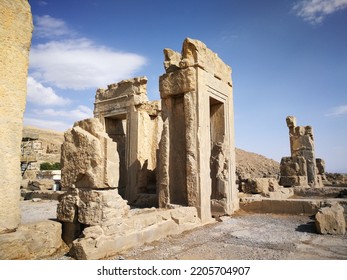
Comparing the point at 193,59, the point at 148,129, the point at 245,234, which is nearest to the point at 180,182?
the point at 245,234

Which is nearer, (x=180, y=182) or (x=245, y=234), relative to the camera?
(x=245, y=234)

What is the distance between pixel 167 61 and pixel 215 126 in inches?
96.1

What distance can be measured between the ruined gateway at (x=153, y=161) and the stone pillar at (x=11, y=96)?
817 millimetres

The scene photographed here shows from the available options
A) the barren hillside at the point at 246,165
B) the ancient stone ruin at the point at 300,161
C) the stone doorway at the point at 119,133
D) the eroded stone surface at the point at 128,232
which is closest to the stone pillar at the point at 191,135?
the eroded stone surface at the point at 128,232

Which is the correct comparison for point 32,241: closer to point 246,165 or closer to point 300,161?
point 300,161

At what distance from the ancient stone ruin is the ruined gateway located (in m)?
8.44

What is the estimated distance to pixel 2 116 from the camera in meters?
3.36

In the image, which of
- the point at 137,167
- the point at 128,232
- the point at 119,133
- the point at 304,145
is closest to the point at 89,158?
the point at 128,232

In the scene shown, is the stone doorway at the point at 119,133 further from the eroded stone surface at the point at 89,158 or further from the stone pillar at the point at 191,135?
the eroded stone surface at the point at 89,158

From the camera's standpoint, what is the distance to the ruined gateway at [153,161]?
12.9 feet

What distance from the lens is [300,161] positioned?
15.7m

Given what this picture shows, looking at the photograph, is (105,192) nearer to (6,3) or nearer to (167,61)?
(6,3)

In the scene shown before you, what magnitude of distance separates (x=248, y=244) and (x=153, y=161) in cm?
624

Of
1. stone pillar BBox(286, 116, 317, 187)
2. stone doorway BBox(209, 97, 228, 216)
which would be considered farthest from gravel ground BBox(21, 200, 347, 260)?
stone pillar BBox(286, 116, 317, 187)
